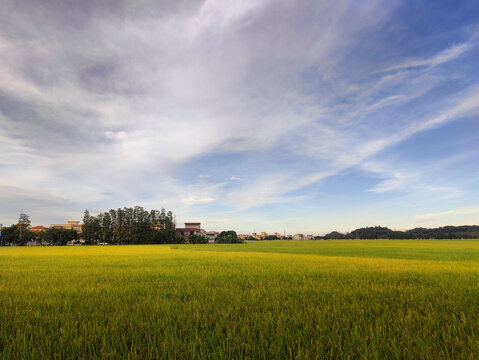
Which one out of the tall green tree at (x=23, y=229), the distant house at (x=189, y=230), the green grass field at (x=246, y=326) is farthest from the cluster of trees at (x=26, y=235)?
the green grass field at (x=246, y=326)

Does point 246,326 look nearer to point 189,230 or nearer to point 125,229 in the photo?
point 125,229

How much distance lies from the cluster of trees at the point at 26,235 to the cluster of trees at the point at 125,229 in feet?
23.8

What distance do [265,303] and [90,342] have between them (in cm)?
266

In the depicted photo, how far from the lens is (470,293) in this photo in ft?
16.7

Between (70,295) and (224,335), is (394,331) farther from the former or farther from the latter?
(70,295)

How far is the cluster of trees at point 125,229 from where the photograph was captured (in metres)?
79.3

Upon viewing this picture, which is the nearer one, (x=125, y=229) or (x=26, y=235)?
(x=26, y=235)

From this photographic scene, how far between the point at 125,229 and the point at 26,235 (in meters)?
28.6

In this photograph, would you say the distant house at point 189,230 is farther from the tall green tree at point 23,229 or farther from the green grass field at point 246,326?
the green grass field at point 246,326

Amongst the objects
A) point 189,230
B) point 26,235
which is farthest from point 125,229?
point 189,230

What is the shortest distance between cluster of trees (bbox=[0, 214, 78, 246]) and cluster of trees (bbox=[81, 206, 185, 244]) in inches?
285

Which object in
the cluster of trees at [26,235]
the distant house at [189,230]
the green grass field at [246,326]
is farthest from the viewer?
the distant house at [189,230]

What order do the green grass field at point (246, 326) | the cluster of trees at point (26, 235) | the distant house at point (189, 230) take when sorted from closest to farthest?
1. the green grass field at point (246, 326)
2. the cluster of trees at point (26, 235)
3. the distant house at point (189, 230)

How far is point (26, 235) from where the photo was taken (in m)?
74.6
